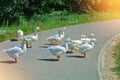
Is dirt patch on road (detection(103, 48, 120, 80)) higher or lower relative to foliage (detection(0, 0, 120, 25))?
lower

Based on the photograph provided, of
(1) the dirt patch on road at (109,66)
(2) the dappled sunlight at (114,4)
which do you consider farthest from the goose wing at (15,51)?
(2) the dappled sunlight at (114,4)

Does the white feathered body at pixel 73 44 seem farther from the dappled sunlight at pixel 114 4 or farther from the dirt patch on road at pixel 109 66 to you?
the dappled sunlight at pixel 114 4

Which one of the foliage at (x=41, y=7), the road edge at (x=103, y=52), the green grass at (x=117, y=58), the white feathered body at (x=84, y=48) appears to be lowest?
the green grass at (x=117, y=58)

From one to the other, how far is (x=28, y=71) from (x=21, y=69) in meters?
0.42

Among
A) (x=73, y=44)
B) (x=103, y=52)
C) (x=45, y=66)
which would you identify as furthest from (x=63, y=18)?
(x=45, y=66)

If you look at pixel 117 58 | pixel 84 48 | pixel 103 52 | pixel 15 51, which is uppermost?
pixel 15 51

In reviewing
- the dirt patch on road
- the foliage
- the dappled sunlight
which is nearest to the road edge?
the dirt patch on road

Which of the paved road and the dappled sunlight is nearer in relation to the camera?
the paved road

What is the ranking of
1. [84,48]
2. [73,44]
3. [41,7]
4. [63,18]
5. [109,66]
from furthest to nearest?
[41,7], [63,18], [73,44], [84,48], [109,66]

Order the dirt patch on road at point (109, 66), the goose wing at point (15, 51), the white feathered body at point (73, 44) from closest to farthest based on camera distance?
the dirt patch on road at point (109, 66), the goose wing at point (15, 51), the white feathered body at point (73, 44)

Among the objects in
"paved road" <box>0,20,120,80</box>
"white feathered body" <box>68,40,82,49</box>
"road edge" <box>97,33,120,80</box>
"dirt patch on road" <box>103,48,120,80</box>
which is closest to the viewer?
"paved road" <box>0,20,120,80</box>

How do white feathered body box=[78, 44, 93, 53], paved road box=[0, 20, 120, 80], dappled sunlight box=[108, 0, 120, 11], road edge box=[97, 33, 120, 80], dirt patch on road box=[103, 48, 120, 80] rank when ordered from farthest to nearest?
dappled sunlight box=[108, 0, 120, 11] → white feathered body box=[78, 44, 93, 53] → road edge box=[97, 33, 120, 80] → dirt patch on road box=[103, 48, 120, 80] → paved road box=[0, 20, 120, 80]

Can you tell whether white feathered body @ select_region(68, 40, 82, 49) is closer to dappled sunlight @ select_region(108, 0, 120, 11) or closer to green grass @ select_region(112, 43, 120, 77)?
green grass @ select_region(112, 43, 120, 77)

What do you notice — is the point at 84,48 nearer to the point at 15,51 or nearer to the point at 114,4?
the point at 15,51
